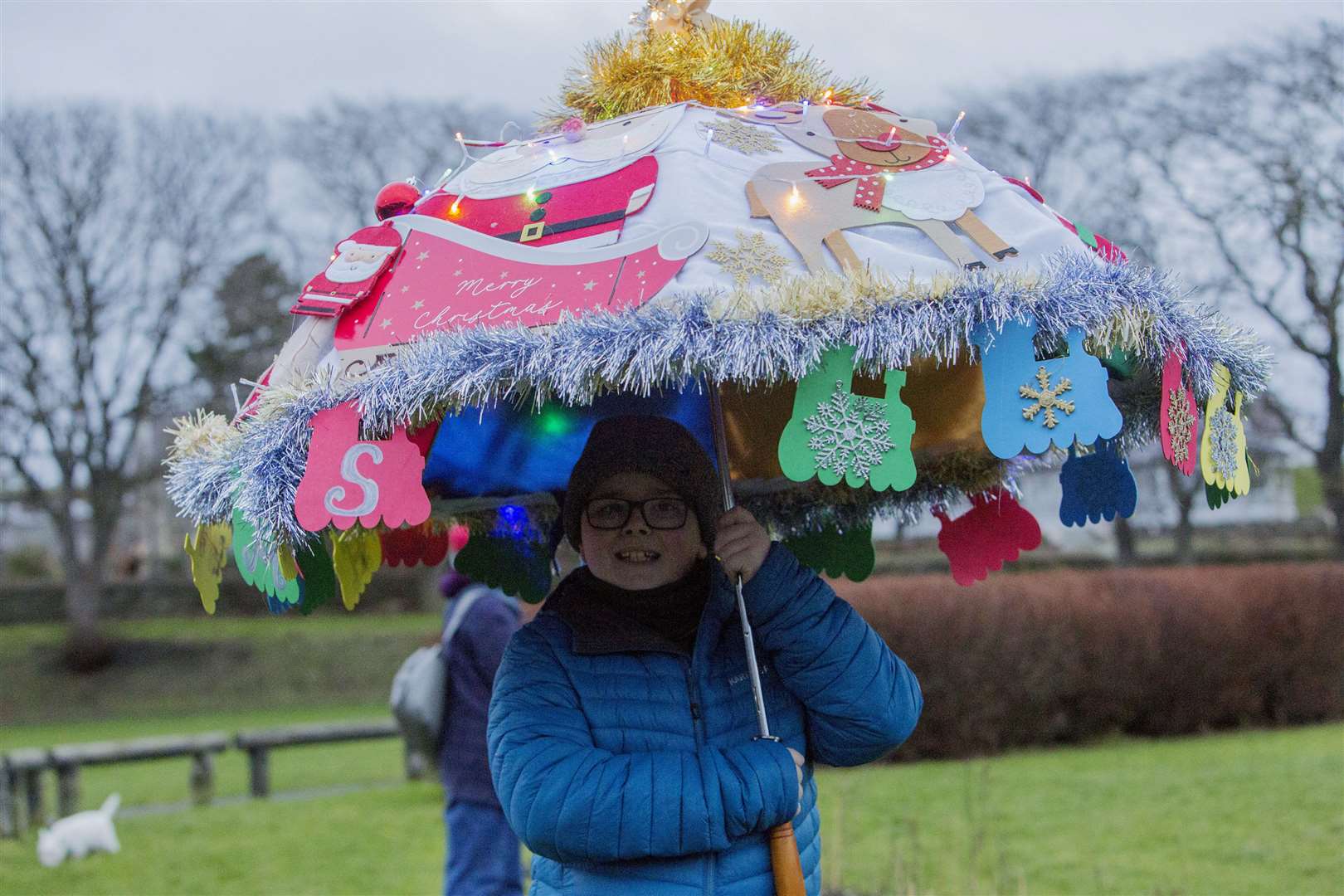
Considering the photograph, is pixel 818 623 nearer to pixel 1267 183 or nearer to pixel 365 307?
pixel 365 307

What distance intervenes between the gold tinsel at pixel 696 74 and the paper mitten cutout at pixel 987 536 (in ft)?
3.97

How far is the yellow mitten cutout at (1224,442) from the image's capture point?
2258 millimetres

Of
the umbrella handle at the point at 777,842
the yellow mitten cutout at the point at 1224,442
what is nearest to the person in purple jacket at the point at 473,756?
the umbrella handle at the point at 777,842

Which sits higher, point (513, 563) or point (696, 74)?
point (696, 74)

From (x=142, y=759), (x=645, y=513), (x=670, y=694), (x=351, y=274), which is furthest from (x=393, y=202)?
(x=142, y=759)

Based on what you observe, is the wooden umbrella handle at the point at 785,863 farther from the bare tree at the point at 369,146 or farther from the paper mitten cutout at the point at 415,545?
the bare tree at the point at 369,146

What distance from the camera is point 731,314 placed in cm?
202

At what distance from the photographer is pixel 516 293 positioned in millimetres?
2246

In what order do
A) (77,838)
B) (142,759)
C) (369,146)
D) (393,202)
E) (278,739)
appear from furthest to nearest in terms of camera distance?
(369,146)
(278,739)
(142,759)
(77,838)
(393,202)

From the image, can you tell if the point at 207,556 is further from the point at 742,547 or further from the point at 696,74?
the point at 696,74

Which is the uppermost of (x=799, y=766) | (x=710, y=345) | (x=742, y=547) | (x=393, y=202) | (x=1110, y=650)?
(x=393, y=202)

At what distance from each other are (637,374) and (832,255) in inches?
16.9

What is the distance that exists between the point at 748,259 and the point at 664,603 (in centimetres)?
78

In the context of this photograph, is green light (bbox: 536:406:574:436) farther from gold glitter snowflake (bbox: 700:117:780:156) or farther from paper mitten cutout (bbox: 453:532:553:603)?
gold glitter snowflake (bbox: 700:117:780:156)
